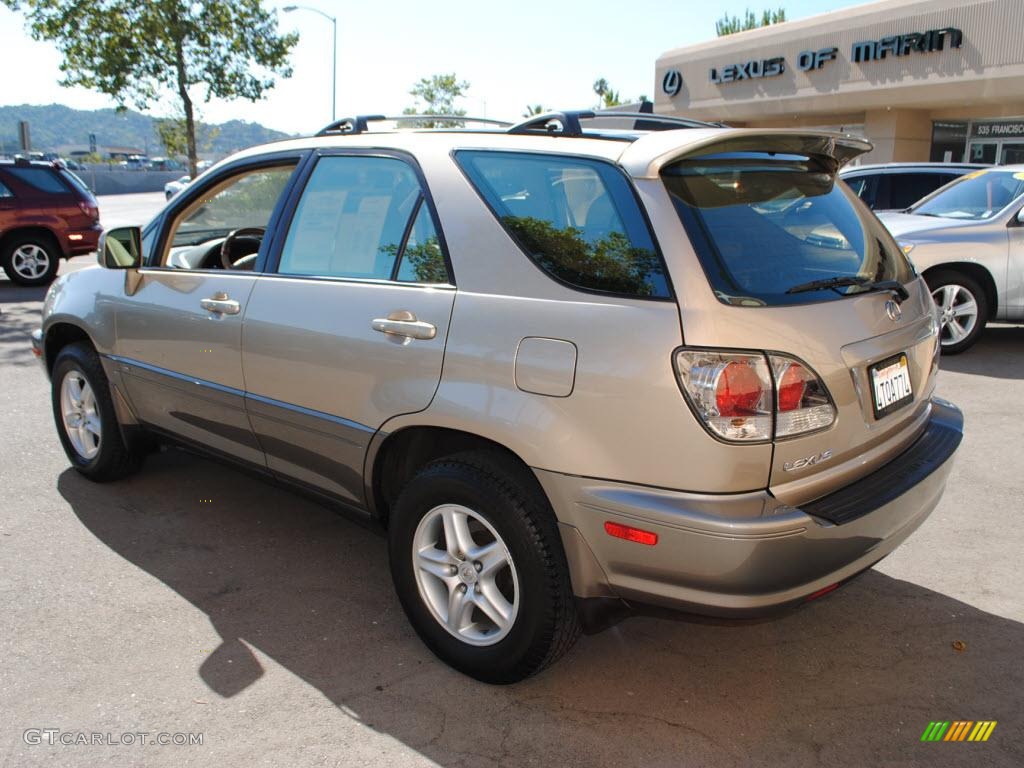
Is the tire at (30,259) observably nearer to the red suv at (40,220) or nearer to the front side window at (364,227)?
the red suv at (40,220)

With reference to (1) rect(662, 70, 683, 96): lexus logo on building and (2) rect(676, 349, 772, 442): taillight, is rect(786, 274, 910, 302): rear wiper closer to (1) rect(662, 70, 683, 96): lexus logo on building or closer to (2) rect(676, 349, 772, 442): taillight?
(2) rect(676, 349, 772, 442): taillight

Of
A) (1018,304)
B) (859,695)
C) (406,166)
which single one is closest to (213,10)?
Result: (1018,304)

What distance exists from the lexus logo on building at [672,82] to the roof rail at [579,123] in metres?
28.0

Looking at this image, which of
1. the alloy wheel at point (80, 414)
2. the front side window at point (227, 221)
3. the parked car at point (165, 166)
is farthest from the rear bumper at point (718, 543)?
the parked car at point (165, 166)

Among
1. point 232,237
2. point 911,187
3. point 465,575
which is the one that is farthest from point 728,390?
point 911,187

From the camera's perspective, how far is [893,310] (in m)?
2.85

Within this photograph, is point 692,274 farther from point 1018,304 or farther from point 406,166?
point 1018,304

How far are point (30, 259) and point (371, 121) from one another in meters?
11.2

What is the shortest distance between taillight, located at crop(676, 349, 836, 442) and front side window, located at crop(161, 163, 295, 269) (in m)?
2.07

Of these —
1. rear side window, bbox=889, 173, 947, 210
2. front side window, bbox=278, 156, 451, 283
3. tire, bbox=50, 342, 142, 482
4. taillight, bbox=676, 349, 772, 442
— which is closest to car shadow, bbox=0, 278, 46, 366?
tire, bbox=50, 342, 142, 482

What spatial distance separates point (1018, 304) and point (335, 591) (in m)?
6.79

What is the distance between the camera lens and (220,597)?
3.54 metres

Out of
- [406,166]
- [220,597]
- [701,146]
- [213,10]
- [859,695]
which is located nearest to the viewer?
[701,146]

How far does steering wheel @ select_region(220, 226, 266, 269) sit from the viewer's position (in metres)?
4.52
